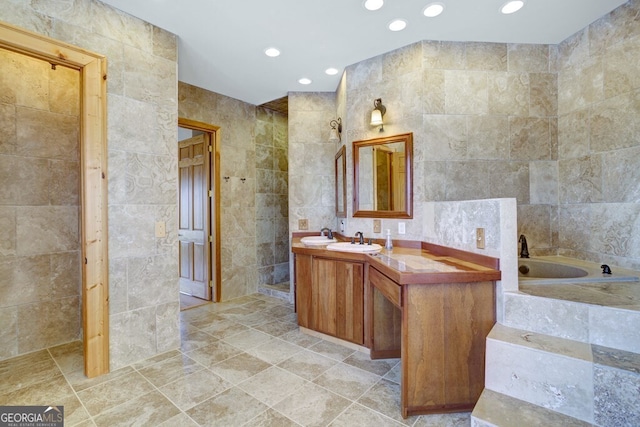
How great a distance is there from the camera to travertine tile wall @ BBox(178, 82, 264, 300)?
3.84 m

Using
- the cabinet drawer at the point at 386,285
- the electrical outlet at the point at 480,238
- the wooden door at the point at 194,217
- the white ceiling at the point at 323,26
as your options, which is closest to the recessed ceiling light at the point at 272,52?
the white ceiling at the point at 323,26

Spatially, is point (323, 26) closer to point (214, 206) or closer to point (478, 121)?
point (478, 121)

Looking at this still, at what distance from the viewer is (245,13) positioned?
2217 millimetres

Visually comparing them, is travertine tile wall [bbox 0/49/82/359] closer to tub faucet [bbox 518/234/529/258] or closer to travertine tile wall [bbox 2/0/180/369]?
travertine tile wall [bbox 2/0/180/369]

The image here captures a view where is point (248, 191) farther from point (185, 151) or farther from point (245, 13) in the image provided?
point (245, 13)

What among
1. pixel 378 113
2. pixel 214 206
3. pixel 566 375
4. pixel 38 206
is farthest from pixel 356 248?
pixel 38 206

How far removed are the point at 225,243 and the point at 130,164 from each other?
1.88 m

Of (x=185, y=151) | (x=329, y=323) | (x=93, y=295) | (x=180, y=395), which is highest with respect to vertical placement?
(x=185, y=151)

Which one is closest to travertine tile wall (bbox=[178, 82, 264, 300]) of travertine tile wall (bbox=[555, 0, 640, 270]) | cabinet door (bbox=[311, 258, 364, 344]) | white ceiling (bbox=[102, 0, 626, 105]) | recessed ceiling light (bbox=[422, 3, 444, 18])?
white ceiling (bbox=[102, 0, 626, 105])

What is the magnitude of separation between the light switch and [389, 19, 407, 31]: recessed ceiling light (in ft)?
8.27

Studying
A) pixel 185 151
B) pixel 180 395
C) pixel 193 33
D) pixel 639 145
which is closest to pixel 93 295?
pixel 180 395

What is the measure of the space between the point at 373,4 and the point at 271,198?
2.94 meters

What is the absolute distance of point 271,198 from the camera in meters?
4.50

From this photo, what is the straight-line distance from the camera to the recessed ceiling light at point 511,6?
2115 millimetres
